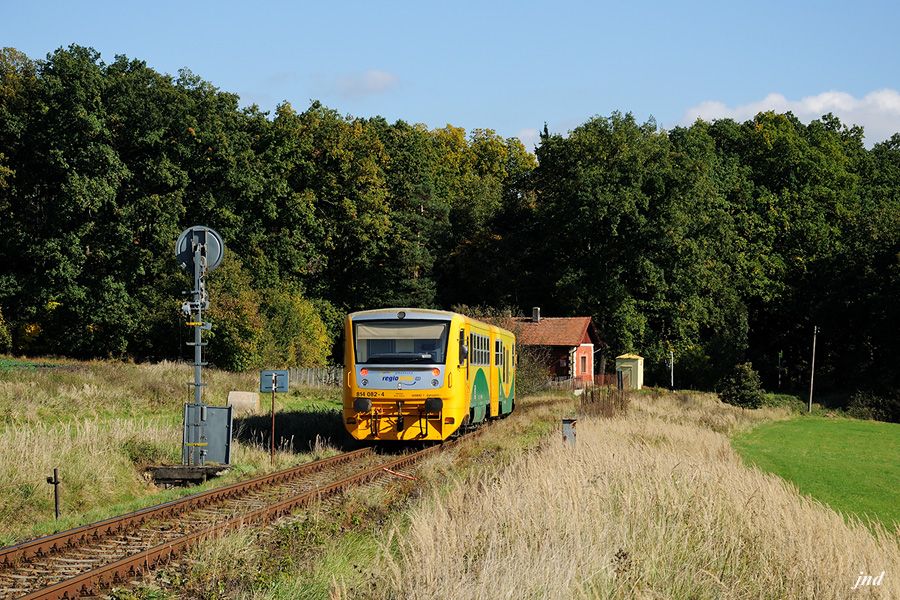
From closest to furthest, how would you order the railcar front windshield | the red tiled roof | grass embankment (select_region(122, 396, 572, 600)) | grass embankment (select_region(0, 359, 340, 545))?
grass embankment (select_region(122, 396, 572, 600))
grass embankment (select_region(0, 359, 340, 545))
the railcar front windshield
the red tiled roof

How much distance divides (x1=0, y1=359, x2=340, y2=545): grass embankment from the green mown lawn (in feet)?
37.7

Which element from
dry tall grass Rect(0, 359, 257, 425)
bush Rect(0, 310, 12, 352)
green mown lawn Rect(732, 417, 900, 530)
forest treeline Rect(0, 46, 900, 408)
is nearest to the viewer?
dry tall grass Rect(0, 359, 257, 425)

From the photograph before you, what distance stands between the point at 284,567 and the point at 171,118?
4469 cm

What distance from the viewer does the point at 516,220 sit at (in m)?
66.4

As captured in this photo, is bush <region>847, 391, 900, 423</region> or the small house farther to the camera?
bush <region>847, 391, 900, 423</region>

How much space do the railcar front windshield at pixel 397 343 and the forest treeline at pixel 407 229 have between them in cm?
2642

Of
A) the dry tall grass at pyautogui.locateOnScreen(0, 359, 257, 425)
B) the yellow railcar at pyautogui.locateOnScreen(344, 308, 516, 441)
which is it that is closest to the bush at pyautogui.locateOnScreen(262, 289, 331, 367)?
the dry tall grass at pyautogui.locateOnScreen(0, 359, 257, 425)

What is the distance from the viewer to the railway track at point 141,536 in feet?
27.8

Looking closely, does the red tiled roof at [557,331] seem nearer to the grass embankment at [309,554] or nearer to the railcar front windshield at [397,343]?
the railcar front windshield at [397,343]

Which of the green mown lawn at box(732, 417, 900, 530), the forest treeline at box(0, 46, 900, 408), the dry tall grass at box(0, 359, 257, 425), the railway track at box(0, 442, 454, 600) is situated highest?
the forest treeline at box(0, 46, 900, 408)

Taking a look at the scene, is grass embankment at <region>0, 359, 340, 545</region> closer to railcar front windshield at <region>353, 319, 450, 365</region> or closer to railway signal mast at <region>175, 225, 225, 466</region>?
railway signal mast at <region>175, 225, 225, 466</region>

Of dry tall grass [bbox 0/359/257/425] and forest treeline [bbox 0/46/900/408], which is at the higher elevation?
forest treeline [bbox 0/46/900/408]

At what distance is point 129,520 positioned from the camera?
11055 mm

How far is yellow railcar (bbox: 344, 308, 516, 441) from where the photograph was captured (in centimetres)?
1858
